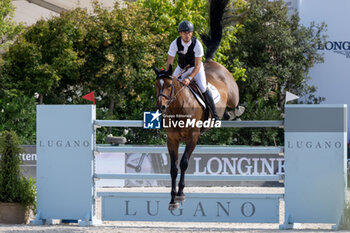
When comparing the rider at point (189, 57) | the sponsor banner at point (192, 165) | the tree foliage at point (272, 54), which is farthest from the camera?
the tree foliage at point (272, 54)

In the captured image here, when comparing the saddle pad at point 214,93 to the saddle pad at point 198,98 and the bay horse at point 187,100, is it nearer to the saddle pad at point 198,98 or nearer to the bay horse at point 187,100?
the bay horse at point 187,100

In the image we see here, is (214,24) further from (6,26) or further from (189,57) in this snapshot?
(6,26)

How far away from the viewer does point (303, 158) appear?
6980mm

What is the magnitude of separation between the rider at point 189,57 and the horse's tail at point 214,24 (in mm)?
739

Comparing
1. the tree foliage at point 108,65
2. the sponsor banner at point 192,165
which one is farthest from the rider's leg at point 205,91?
the tree foliage at point 108,65

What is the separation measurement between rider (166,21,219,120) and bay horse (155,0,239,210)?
0.14 meters

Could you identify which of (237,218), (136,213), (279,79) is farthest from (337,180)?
(279,79)

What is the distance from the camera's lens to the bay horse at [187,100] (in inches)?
229

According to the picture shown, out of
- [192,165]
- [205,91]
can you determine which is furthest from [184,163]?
[192,165]

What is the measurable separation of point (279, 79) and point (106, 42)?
21.7ft

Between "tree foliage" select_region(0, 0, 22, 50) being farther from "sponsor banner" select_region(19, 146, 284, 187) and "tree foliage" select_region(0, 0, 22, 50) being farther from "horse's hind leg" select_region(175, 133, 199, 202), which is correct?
"horse's hind leg" select_region(175, 133, 199, 202)

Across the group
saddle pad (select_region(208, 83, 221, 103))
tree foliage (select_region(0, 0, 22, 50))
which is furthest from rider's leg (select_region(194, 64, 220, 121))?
tree foliage (select_region(0, 0, 22, 50))

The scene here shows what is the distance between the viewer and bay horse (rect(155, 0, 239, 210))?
5.81 metres

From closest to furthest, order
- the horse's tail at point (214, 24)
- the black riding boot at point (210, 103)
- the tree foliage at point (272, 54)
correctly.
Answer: the black riding boot at point (210, 103) → the horse's tail at point (214, 24) → the tree foliage at point (272, 54)
